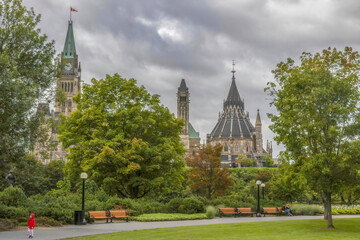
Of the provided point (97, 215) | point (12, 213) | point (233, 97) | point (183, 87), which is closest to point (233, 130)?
point (233, 97)

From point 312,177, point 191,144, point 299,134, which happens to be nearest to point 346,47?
point 299,134

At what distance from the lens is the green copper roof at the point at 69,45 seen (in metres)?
150

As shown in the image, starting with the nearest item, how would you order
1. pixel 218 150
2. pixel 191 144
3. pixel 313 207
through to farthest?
1. pixel 313 207
2. pixel 218 150
3. pixel 191 144

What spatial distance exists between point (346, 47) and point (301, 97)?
3.76 m

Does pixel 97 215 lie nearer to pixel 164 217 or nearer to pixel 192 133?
pixel 164 217

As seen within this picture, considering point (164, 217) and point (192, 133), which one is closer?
point (164, 217)

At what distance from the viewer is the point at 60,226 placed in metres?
19.7

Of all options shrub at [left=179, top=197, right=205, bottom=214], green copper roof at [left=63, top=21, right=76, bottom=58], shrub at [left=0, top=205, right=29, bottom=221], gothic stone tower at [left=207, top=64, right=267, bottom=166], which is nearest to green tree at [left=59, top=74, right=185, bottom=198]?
shrub at [left=179, top=197, right=205, bottom=214]

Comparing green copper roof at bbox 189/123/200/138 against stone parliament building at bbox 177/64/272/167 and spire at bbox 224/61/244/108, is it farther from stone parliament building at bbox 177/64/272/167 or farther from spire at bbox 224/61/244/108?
spire at bbox 224/61/244/108

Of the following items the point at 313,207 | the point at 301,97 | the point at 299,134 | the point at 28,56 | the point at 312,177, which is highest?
the point at 28,56

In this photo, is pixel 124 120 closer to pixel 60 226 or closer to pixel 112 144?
pixel 112 144

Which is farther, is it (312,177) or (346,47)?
(346,47)

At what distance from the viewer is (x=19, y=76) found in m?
19.5

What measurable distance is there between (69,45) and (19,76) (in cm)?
13795
